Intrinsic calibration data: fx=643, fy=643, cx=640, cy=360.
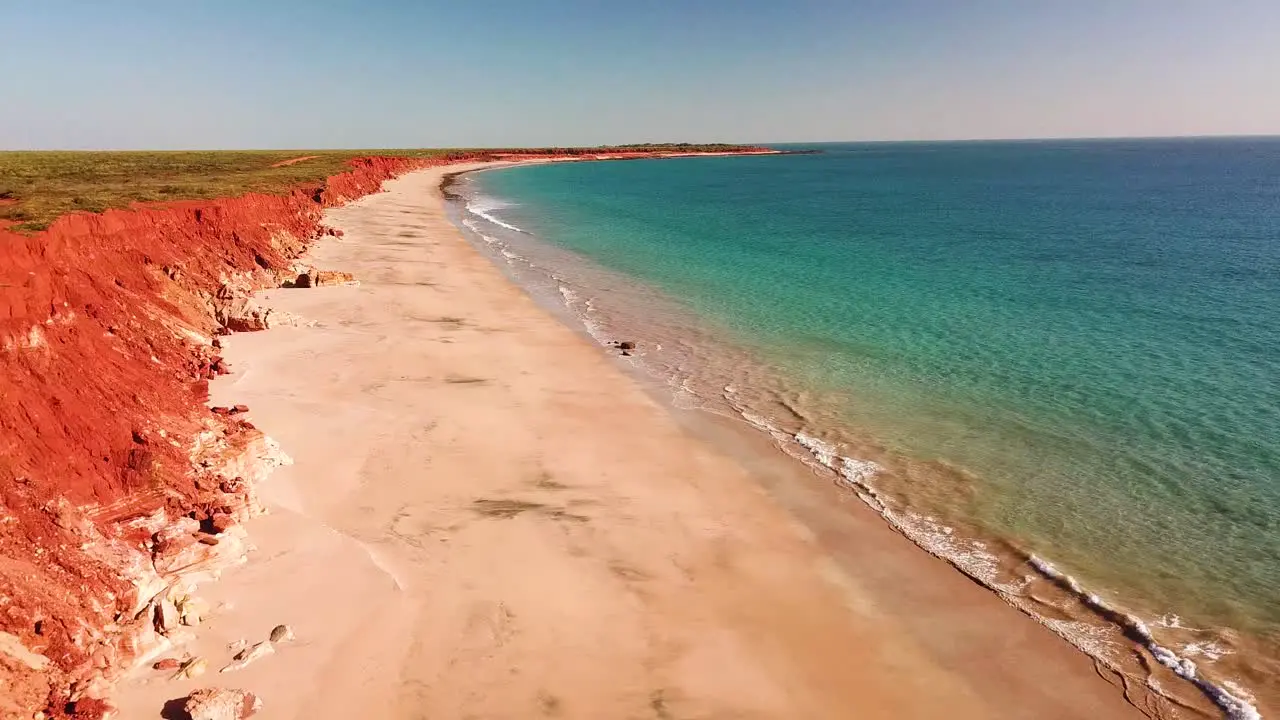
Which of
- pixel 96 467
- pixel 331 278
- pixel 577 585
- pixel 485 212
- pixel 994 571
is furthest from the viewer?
pixel 485 212

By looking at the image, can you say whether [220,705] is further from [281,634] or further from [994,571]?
[994,571]

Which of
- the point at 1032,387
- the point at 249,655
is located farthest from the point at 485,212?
the point at 249,655

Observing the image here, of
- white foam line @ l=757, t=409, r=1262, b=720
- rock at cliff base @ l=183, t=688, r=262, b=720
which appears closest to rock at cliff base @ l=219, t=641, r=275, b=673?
rock at cliff base @ l=183, t=688, r=262, b=720

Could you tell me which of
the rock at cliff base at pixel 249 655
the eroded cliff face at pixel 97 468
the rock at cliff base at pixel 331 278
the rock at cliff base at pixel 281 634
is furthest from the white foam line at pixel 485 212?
the rock at cliff base at pixel 249 655

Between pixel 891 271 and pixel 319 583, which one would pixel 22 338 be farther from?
pixel 891 271

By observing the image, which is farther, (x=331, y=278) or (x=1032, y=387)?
(x=331, y=278)

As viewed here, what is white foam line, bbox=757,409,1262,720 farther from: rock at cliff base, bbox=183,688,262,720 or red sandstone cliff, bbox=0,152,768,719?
red sandstone cliff, bbox=0,152,768,719

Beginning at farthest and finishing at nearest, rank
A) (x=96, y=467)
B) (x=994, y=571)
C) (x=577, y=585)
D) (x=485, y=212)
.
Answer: (x=485, y=212), (x=994, y=571), (x=577, y=585), (x=96, y=467)

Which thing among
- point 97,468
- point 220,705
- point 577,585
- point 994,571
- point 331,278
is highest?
point 331,278
